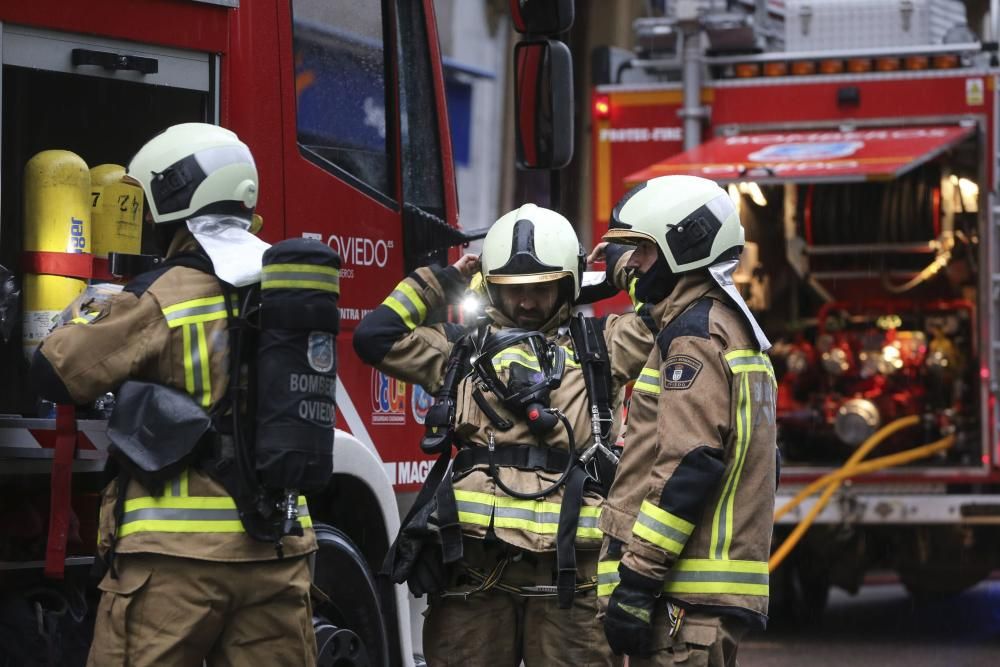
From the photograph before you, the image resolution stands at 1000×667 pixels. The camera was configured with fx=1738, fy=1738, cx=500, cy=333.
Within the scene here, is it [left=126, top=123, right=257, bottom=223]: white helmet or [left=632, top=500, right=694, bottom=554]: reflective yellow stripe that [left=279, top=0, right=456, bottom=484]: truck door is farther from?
[left=632, top=500, right=694, bottom=554]: reflective yellow stripe

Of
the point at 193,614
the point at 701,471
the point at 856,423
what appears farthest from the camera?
the point at 856,423

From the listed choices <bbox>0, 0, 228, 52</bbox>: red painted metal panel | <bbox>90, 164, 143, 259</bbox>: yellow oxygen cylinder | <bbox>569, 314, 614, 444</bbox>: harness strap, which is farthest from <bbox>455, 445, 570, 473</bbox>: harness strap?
<bbox>0, 0, 228, 52</bbox>: red painted metal panel

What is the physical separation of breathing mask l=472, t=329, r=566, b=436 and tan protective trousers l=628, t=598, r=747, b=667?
0.78 meters

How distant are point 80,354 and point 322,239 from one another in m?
1.38

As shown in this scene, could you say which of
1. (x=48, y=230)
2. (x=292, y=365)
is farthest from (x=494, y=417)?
(x=48, y=230)

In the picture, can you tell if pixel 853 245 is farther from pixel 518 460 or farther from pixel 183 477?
pixel 183 477

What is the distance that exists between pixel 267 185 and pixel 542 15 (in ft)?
4.03

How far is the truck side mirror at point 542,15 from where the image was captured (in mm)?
5562

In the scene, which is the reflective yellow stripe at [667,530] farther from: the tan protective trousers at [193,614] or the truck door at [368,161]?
the truck door at [368,161]

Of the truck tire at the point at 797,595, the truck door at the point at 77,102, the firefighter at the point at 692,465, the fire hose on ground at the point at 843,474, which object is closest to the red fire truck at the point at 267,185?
the truck door at the point at 77,102

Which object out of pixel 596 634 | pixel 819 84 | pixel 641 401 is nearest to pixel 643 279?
pixel 641 401

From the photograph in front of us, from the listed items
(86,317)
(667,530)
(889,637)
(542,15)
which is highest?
(542,15)

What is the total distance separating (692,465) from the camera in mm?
3709

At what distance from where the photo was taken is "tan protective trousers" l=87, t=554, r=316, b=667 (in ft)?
12.4
